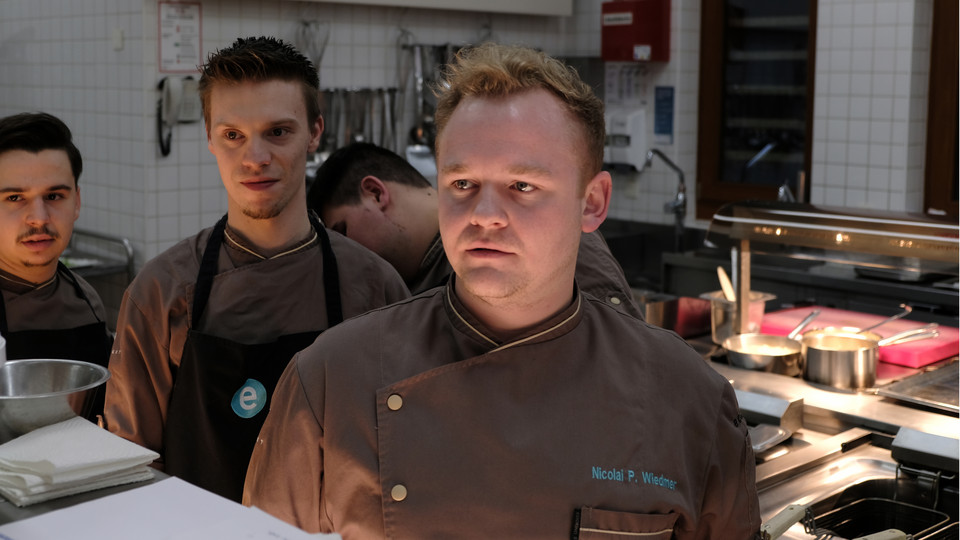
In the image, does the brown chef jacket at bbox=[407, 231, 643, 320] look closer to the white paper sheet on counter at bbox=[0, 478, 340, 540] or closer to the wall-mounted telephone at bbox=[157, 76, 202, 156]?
the white paper sheet on counter at bbox=[0, 478, 340, 540]

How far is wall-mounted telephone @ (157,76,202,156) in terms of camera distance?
4176 millimetres

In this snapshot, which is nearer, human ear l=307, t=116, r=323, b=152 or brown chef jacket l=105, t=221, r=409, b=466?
brown chef jacket l=105, t=221, r=409, b=466

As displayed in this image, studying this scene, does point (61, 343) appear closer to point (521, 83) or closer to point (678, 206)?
point (521, 83)

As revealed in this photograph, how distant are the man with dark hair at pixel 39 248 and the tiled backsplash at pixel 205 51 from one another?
1.91 m

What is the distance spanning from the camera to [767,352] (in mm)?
2674

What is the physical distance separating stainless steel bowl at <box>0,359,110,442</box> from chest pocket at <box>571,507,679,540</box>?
659mm

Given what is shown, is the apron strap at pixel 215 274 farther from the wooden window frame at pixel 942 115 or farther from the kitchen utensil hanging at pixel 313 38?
the wooden window frame at pixel 942 115

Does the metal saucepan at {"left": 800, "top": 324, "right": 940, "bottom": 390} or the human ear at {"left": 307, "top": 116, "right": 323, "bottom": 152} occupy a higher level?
the human ear at {"left": 307, "top": 116, "right": 323, "bottom": 152}

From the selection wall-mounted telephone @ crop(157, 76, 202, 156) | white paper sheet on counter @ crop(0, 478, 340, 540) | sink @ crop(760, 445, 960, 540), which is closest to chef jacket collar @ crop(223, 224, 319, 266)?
white paper sheet on counter @ crop(0, 478, 340, 540)

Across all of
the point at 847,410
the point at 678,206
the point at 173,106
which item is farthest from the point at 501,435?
the point at 678,206

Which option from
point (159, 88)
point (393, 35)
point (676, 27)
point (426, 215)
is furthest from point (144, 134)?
point (676, 27)

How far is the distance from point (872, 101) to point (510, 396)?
3.60m

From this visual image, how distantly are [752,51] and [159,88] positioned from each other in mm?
2846

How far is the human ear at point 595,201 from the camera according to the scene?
1425mm
